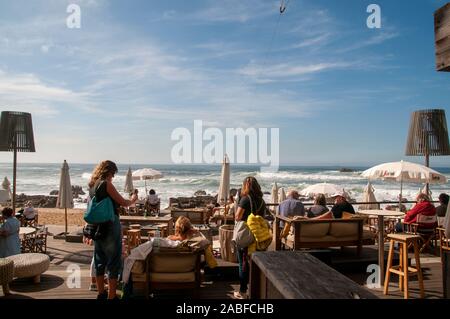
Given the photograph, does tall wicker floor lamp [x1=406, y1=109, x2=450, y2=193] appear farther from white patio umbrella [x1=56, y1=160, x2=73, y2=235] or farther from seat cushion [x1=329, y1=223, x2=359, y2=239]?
white patio umbrella [x1=56, y1=160, x2=73, y2=235]

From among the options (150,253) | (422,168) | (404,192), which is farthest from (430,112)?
(404,192)

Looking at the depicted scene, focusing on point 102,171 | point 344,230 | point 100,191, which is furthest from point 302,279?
point 344,230

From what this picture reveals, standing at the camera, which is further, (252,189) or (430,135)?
(430,135)

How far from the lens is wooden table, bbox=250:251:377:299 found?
126 cm

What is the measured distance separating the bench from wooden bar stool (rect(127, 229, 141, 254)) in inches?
119

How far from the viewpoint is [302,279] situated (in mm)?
1425

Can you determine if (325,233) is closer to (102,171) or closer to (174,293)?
(174,293)

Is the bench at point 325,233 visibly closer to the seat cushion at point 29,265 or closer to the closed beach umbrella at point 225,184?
the seat cushion at point 29,265

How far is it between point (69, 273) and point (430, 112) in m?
8.35

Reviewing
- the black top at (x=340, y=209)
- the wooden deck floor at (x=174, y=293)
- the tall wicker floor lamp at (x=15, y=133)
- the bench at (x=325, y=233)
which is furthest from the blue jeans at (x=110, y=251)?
the tall wicker floor lamp at (x=15, y=133)

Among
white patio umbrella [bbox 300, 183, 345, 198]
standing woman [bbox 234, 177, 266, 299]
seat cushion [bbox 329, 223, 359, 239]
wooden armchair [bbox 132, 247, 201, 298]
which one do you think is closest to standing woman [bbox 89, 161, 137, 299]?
wooden armchair [bbox 132, 247, 201, 298]

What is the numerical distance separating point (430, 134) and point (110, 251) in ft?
24.8

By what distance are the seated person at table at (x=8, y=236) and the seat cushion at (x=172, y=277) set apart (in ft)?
9.16

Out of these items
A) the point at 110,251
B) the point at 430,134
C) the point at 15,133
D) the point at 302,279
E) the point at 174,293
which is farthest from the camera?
the point at 430,134
